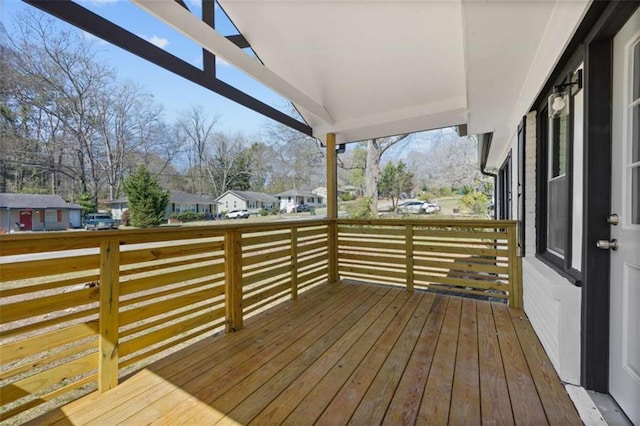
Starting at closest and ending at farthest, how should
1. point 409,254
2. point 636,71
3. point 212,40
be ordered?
point 636,71, point 212,40, point 409,254

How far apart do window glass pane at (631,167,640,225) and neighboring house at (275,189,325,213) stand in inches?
110

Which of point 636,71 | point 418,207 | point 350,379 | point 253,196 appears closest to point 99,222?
point 253,196

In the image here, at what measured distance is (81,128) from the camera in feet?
6.00

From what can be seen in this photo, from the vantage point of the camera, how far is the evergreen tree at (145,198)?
1997 millimetres

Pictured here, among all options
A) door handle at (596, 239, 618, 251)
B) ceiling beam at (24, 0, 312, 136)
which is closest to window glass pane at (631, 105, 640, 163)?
door handle at (596, 239, 618, 251)

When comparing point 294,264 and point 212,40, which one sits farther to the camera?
point 294,264

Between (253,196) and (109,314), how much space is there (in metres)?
1.58

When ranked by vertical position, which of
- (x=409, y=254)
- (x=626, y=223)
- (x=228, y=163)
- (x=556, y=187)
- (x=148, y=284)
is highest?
(x=228, y=163)

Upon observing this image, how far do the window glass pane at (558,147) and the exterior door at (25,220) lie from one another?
3505 millimetres

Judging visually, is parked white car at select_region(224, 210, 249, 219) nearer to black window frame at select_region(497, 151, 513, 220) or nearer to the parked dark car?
the parked dark car

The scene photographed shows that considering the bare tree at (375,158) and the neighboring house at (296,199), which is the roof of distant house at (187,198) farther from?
the bare tree at (375,158)

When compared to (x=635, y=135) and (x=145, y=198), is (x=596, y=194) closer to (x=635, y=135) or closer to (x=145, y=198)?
(x=635, y=135)

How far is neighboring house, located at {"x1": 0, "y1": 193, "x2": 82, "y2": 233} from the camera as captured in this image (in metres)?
1.43

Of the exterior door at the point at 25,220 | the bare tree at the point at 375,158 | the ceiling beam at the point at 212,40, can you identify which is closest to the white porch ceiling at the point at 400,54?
the ceiling beam at the point at 212,40
